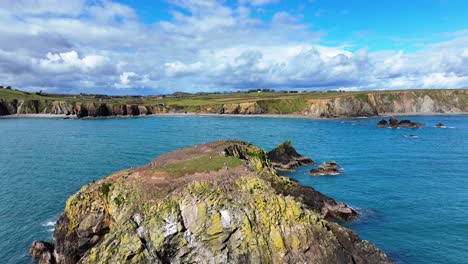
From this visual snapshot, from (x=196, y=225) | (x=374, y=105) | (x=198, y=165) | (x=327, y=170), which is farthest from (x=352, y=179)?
(x=374, y=105)

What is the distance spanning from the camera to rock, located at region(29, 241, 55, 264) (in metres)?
31.2

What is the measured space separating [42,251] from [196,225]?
17273 millimetres

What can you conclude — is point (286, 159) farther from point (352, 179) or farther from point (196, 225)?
point (196, 225)

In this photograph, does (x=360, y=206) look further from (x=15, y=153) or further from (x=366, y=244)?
(x=15, y=153)

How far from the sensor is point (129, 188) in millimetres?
29734

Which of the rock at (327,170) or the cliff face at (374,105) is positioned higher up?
the cliff face at (374,105)

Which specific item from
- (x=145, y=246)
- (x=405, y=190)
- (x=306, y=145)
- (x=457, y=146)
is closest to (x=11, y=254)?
(x=145, y=246)

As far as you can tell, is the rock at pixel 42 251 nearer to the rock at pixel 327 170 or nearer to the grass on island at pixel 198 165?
the grass on island at pixel 198 165

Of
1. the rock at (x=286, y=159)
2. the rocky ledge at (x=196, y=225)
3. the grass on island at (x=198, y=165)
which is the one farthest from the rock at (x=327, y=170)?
the grass on island at (x=198, y=165)

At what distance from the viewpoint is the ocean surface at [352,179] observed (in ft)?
115

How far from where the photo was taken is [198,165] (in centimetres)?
3212

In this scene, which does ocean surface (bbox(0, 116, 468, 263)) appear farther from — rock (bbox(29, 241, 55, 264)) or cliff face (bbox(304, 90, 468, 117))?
cliff face (bbox(304, 90, 468, 117))

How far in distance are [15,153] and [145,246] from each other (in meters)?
68.6

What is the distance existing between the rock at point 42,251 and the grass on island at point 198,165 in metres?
12.8
